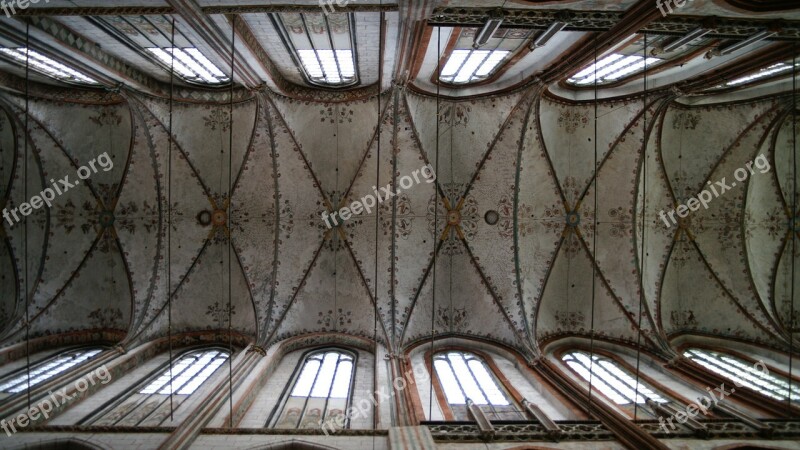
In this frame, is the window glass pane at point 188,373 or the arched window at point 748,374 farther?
the window glass pane at point 188,373

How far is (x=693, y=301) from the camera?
13.1m

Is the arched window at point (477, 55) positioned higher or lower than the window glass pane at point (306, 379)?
higher

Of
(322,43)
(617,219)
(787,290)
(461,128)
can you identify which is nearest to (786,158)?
(787,290)

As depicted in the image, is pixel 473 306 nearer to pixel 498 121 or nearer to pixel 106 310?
pixel 498 121

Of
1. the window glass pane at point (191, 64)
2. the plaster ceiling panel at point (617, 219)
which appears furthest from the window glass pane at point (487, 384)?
the window glass pane at point (191, 64)

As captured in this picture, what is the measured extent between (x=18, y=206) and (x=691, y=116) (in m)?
20.3

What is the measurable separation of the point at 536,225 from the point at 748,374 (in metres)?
6.31

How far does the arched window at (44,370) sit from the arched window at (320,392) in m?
5.26

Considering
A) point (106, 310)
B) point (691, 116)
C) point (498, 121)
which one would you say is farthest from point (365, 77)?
point (106, 310)

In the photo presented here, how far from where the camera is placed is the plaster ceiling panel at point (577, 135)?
490 inches

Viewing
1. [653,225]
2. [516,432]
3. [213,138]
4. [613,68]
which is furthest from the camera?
[653,225]

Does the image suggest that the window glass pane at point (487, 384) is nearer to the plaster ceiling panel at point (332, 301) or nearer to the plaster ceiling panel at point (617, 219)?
the plaster ceiling panel at point (332, 301)

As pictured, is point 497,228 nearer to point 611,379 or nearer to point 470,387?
point 470,387

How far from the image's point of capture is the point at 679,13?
695 cm
